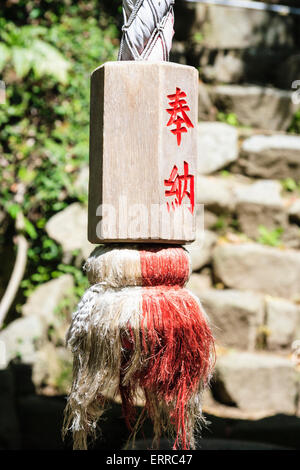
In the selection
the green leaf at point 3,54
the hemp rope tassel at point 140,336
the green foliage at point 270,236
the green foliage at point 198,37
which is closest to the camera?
the hemp rope tassel at point 140,336

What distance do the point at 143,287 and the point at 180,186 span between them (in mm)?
302

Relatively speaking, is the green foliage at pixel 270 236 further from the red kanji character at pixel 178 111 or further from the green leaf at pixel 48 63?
the red kanji character at pixel 178 111

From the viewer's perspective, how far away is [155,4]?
1.45m

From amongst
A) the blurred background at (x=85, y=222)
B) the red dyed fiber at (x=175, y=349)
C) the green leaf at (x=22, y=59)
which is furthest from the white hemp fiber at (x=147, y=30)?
the green leaf at (x=22, y=59)

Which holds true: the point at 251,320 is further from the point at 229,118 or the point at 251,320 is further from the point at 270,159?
the point at 229,118

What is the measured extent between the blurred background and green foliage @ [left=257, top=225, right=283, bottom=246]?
0.05ft

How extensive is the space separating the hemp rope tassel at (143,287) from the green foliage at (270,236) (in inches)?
160

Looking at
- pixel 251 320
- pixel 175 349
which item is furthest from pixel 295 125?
pixel 175 349

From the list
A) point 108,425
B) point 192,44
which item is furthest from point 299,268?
point 192,44

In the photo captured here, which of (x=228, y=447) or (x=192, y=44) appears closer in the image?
(x=228, y=447)

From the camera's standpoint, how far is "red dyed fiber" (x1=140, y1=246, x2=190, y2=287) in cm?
138

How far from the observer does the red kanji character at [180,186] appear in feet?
4.58
